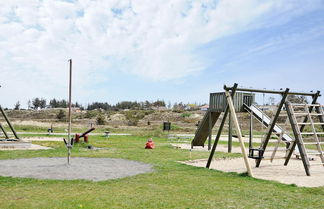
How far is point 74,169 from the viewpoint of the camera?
10.8 meters

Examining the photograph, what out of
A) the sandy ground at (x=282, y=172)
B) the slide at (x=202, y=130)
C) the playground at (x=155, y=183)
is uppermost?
the slide at (x=202, y=130)

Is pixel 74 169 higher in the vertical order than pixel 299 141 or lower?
lower

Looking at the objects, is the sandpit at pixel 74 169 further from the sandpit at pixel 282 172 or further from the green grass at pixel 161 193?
the sandpit at pixel 282 172

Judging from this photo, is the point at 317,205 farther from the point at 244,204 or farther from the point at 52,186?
the point at 52,186

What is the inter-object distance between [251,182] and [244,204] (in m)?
2.56

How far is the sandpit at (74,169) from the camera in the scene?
952 centimetres

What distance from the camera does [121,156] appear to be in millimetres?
14562

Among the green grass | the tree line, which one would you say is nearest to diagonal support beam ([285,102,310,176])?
the green grass

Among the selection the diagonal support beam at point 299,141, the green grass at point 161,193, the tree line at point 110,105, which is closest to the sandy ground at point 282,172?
the diagonal support beam at point 299,141

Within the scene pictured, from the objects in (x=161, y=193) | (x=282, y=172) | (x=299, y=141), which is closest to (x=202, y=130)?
(x=282, y=172)

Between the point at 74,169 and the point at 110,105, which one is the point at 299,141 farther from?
the point at 110,105

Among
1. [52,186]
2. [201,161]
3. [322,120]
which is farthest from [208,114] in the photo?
[52,186]

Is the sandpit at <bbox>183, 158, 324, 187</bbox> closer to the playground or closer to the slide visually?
the playground

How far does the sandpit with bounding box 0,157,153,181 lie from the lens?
952 cm
